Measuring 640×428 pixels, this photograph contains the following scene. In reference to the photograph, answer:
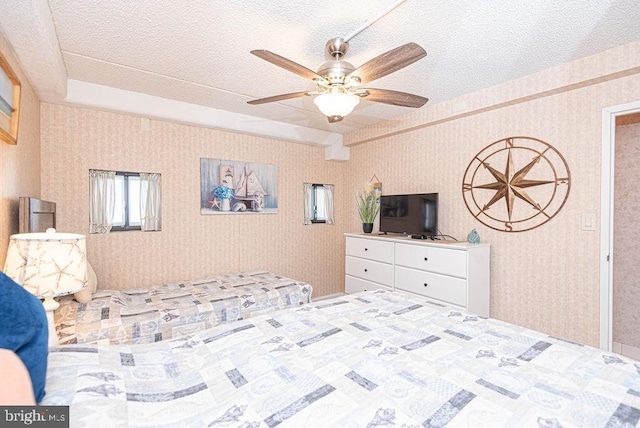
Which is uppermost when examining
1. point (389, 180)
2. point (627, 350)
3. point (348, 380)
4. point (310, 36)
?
point (310, 36)

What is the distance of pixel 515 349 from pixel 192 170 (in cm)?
340

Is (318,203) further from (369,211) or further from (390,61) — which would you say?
(390,61)

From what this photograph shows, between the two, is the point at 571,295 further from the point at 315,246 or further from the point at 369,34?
the point at 315,246

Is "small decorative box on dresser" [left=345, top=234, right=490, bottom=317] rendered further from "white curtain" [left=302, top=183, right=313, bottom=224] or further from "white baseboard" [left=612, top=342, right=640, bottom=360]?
"white baseboard" [left=612, top=342, right=640, bottom=360]

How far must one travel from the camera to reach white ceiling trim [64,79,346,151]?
9.46ft

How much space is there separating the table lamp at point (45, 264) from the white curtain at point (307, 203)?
312 cm

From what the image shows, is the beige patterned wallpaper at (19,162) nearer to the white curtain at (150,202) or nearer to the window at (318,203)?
the white curtain at (150,202)

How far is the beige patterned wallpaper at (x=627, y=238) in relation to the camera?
9.73 ft

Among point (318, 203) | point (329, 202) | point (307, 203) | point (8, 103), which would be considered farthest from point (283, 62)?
point (329, 202)

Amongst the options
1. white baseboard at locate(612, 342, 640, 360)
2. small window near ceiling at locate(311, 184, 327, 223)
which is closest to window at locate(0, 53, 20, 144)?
small window near ceiling at locate(311, 184, 327, 223)

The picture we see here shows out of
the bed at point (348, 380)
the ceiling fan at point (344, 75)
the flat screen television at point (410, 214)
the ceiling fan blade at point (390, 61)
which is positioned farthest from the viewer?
the flat screen television at point (410, 214)

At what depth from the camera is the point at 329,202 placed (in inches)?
189

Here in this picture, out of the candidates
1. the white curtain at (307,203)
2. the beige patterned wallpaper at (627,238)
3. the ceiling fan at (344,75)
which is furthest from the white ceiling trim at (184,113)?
the beige patterned wallpaper at (627,238)

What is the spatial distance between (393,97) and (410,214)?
187cm
